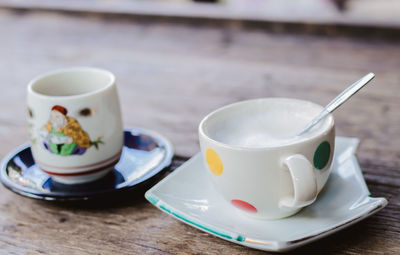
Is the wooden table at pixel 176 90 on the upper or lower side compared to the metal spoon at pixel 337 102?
lower

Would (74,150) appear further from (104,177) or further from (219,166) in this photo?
(219,166)

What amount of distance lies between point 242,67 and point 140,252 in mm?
667

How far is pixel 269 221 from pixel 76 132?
256 mm

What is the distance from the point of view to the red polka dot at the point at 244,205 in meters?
0.47

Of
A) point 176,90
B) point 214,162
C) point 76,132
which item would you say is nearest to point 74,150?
point 76,132

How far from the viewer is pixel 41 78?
2.03ft

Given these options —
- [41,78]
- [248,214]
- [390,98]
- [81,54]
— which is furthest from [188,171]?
[81,54]

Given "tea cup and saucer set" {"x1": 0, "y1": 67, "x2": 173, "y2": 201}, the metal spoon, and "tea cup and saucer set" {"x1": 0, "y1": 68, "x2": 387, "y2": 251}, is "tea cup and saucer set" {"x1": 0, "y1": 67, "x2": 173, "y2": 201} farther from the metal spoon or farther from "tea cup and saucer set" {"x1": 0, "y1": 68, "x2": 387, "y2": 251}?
the metal spoon

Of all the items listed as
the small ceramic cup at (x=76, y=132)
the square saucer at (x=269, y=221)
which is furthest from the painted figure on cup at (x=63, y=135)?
the square saucer at (x=269, y=221)

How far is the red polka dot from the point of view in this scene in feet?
1.53

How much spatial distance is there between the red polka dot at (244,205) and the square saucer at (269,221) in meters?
0.02

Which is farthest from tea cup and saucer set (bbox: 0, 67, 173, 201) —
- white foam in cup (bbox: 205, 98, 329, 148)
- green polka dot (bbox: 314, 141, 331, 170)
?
green polka dot (bbox: 314, 141, 331, 170)

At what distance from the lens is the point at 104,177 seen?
0.61 meters

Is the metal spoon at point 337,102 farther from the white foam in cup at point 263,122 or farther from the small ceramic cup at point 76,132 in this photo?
the small ceramic cup at point 76,132
